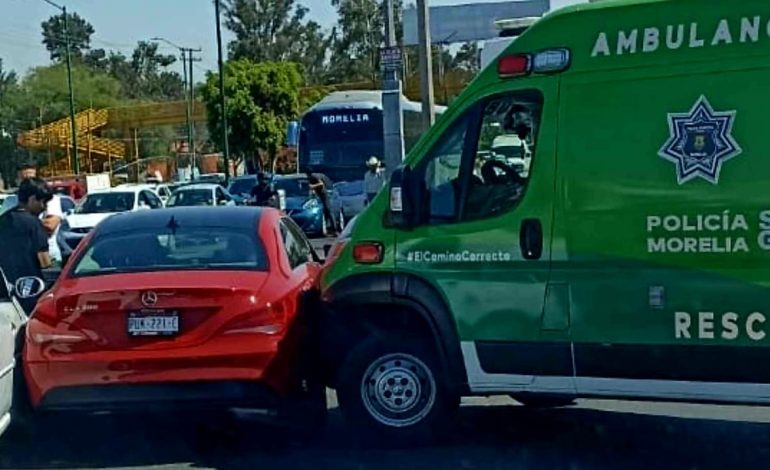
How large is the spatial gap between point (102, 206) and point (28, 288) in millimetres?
19041

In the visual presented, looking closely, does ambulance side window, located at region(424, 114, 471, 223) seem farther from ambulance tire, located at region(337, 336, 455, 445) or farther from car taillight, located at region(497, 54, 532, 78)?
ambulance tire, located at region(337, 336, 455, 445)

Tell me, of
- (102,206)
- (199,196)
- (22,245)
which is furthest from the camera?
(199,196)

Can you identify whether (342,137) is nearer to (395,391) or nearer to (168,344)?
(395,391)

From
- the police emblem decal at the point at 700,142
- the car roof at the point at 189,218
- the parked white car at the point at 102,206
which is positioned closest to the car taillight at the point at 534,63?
the police emblem decal at the point at 700,142

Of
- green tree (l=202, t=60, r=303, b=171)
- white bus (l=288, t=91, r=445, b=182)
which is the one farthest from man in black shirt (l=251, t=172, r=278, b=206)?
green tree (l=202, t=60, r=303, b=171)

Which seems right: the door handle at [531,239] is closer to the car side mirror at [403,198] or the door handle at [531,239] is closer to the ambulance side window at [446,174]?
the ambulance side window at [446,174]

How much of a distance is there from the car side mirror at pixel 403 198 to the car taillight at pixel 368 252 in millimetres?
185

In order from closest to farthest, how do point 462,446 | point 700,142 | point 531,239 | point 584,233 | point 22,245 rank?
1. point 700,142
2. point 584,233
3. point 531,239
4. point 462,446
5. point 22,245

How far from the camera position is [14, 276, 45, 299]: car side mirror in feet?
26.9

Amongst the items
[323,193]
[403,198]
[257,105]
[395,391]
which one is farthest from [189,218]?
[257,105]

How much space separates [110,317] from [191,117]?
66036 mm

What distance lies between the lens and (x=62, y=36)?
101 meters

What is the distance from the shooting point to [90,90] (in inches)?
3907

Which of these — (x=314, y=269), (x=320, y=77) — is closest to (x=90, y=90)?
(x=320, y=77)
